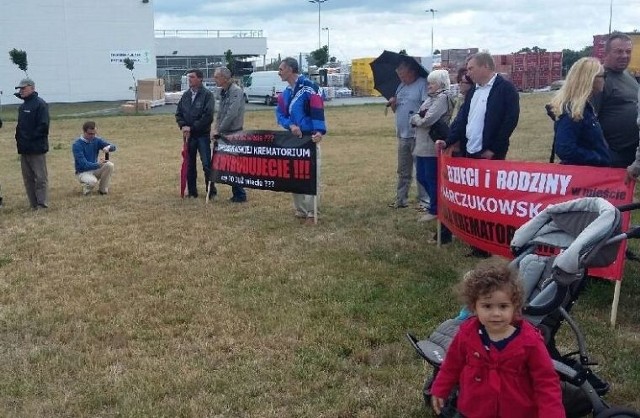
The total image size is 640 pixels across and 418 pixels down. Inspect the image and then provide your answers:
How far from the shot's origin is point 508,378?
118 inches

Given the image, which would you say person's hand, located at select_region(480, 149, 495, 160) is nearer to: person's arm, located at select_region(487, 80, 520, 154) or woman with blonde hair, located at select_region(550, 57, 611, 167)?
person's arm, located at select_region(487, 80, 520, 154)

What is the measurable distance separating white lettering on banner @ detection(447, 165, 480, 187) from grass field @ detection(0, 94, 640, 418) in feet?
2.66

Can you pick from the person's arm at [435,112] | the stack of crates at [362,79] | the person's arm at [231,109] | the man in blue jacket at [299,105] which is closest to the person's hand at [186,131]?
the person's arm at [231,109]

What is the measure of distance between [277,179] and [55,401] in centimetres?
531

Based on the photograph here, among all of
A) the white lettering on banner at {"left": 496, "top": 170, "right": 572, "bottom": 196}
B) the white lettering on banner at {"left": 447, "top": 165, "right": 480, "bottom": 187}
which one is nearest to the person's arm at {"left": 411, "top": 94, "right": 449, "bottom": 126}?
the white lettering on banner at {"left": 447, "top": 165, "right": 480, "bottom": 187}

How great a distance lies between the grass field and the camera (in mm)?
4215

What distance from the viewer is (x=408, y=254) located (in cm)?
723

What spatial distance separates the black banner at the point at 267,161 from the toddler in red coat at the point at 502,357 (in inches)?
226

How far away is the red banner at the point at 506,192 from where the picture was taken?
17.4ft

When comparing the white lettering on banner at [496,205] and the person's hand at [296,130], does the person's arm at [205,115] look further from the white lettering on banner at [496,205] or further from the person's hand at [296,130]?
the white lettering on banner at [496,205]

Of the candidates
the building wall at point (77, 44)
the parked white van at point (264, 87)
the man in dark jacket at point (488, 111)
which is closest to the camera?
the man in dark jacket at point (488, 111)

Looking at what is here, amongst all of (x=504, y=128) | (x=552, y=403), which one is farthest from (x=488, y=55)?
(x=552, y=403)

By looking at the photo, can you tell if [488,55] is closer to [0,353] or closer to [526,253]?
[526,253]

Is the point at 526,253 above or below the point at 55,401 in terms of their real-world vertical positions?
above
